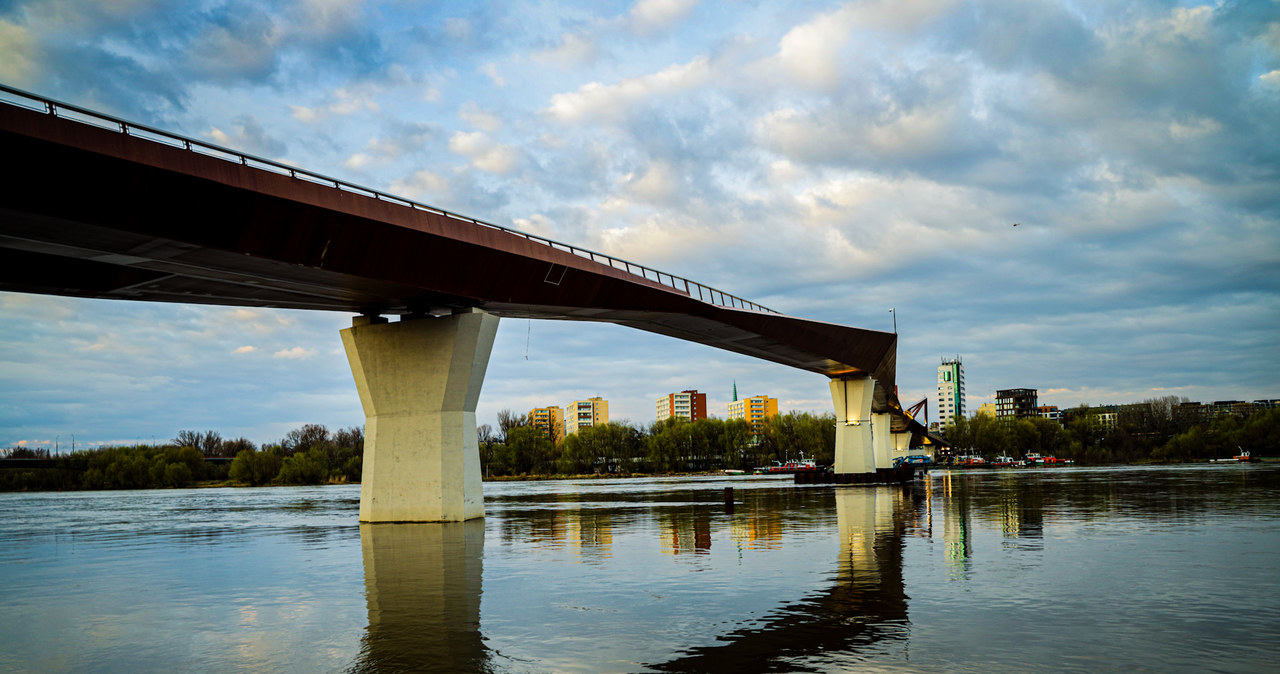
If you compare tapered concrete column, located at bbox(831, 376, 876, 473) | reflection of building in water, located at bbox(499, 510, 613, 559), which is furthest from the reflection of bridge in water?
tapered concrete column, located at bbox(831, 376, 876, 473)

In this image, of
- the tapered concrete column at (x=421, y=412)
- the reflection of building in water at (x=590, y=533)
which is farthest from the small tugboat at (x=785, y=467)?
the tapered concrete column at (x=421, y=412)

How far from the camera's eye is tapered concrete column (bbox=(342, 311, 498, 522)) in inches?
1304

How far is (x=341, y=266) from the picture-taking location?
2733 cm

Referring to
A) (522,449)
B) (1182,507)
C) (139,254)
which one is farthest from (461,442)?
(522,449)

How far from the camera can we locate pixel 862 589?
14625 mm

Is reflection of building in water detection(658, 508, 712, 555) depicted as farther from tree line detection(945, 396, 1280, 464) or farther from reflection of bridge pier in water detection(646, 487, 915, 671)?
tree line detection(945, 396, 1280, 464)

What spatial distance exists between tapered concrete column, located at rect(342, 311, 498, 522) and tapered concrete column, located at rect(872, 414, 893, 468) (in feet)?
159

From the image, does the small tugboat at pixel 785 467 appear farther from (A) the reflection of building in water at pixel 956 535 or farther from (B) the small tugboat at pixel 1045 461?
(A) the reflection of building in water at pixel 956 535

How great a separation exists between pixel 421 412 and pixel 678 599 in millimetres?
21333

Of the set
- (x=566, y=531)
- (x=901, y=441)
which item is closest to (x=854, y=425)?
(x=566, y=531)

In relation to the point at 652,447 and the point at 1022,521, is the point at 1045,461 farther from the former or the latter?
the point at 1022,521

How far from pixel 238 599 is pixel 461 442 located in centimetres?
1822

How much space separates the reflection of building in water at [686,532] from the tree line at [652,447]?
100438mm

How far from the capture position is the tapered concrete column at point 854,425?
227 ft
